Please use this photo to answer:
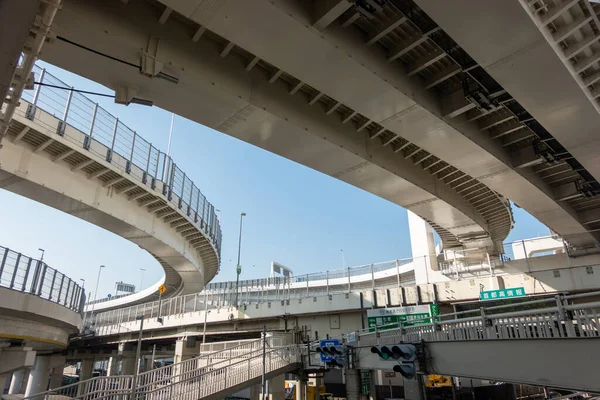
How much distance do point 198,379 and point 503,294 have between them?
1814 cm

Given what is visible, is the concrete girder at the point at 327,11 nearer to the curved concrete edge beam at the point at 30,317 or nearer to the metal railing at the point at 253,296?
the curved concrete edge beam at the point at 30,317

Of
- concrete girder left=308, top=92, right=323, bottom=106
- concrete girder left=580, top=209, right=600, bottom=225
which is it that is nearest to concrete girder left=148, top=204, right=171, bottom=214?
concrete girder left=308, top=92, right=323, bottom=106

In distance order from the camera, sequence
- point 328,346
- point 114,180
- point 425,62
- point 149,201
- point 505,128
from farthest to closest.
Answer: point 328,346 < point 149,201 < point 114,180 < point 505,128 < point 425,62

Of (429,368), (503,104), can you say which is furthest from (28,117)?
(429,368)

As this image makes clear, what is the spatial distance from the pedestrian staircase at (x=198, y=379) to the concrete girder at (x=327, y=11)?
13.5 metres

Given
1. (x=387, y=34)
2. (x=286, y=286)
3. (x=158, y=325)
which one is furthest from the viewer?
(x=158, y=325)

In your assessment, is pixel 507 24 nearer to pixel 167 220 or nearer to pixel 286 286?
pixel 167 220

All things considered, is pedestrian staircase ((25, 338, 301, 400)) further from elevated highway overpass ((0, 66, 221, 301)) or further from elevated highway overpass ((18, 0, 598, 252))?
elevated highway overpass ((18, 0, 598, 252))

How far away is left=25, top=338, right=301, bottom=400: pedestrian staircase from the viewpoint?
1401 centimetres

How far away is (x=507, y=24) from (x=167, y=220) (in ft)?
57.8

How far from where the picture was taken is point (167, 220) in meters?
20.2

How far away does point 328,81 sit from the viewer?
28.3 ft

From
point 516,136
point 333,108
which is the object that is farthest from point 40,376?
point 516,136

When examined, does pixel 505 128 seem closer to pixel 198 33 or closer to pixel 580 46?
pixel 580 46
